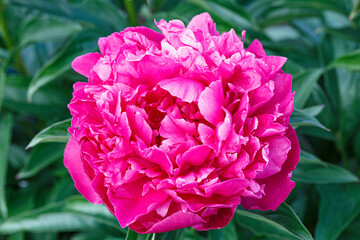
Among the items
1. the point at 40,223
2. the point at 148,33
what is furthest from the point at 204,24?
the point at 40,223

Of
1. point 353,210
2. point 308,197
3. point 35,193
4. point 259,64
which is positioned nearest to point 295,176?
point 353,210

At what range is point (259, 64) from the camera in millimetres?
488

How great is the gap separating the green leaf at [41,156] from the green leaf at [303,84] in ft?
1.50

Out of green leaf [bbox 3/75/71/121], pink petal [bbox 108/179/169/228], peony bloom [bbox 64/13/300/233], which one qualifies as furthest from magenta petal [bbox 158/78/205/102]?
green leaf [bbox 3/75/71/121]

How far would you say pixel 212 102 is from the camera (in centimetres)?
45

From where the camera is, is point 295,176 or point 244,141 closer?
point 244,141

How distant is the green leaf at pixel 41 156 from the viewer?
852 mm

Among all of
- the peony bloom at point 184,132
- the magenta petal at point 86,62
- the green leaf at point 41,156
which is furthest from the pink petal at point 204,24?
the green leaf at point 41,156

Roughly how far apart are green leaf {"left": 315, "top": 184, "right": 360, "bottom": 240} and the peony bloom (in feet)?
1.02

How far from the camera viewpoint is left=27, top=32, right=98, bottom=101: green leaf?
0.76 meters

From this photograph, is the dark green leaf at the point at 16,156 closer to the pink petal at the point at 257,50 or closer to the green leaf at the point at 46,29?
the green leaf at the point at 46,29

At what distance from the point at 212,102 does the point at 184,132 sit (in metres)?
0.05

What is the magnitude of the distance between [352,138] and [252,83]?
58cm

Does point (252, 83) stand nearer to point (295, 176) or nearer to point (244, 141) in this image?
point (244, 141)
